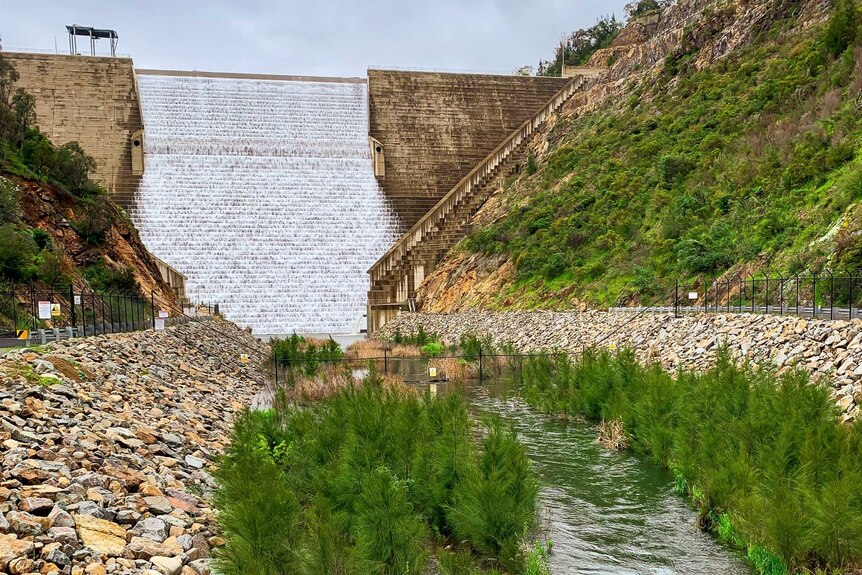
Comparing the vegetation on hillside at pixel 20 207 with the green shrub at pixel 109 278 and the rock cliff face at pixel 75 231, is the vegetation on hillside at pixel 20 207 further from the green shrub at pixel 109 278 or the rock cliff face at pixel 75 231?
the rock cliff face at pixel 75 231

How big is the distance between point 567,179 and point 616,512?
30.0m

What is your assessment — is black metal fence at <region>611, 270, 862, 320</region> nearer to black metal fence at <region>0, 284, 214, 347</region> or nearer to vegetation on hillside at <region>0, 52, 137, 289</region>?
black metal fence at <region>0, 284, 214, 347</region>

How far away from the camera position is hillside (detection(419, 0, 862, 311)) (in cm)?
1919

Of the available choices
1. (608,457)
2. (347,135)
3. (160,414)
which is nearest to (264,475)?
(160,414)

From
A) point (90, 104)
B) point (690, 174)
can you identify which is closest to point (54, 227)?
point (690, 174)

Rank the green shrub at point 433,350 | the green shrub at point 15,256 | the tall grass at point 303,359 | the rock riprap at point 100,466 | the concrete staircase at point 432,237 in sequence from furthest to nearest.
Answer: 1. the concrete staircase at point 432,237
2. the green shrub at point 433,350
3. the tall grass at point 303,359
4. the green shrub at point 15,256
5. the rock riprap at point 100,466

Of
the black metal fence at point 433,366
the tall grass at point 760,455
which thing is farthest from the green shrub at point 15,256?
the tall grass at point 760,455

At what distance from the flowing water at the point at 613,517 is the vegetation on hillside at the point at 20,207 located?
42.8 feet


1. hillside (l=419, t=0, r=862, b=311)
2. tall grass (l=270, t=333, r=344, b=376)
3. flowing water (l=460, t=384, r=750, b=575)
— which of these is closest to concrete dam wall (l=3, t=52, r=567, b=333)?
hillside (l=419, t=0, r=862, b=311)

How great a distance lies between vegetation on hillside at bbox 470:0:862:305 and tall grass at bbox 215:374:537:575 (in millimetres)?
10609

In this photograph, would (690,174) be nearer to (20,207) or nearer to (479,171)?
(479,171)

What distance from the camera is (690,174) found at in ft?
88.3

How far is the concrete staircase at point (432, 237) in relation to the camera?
38.4m

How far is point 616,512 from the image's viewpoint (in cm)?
876
